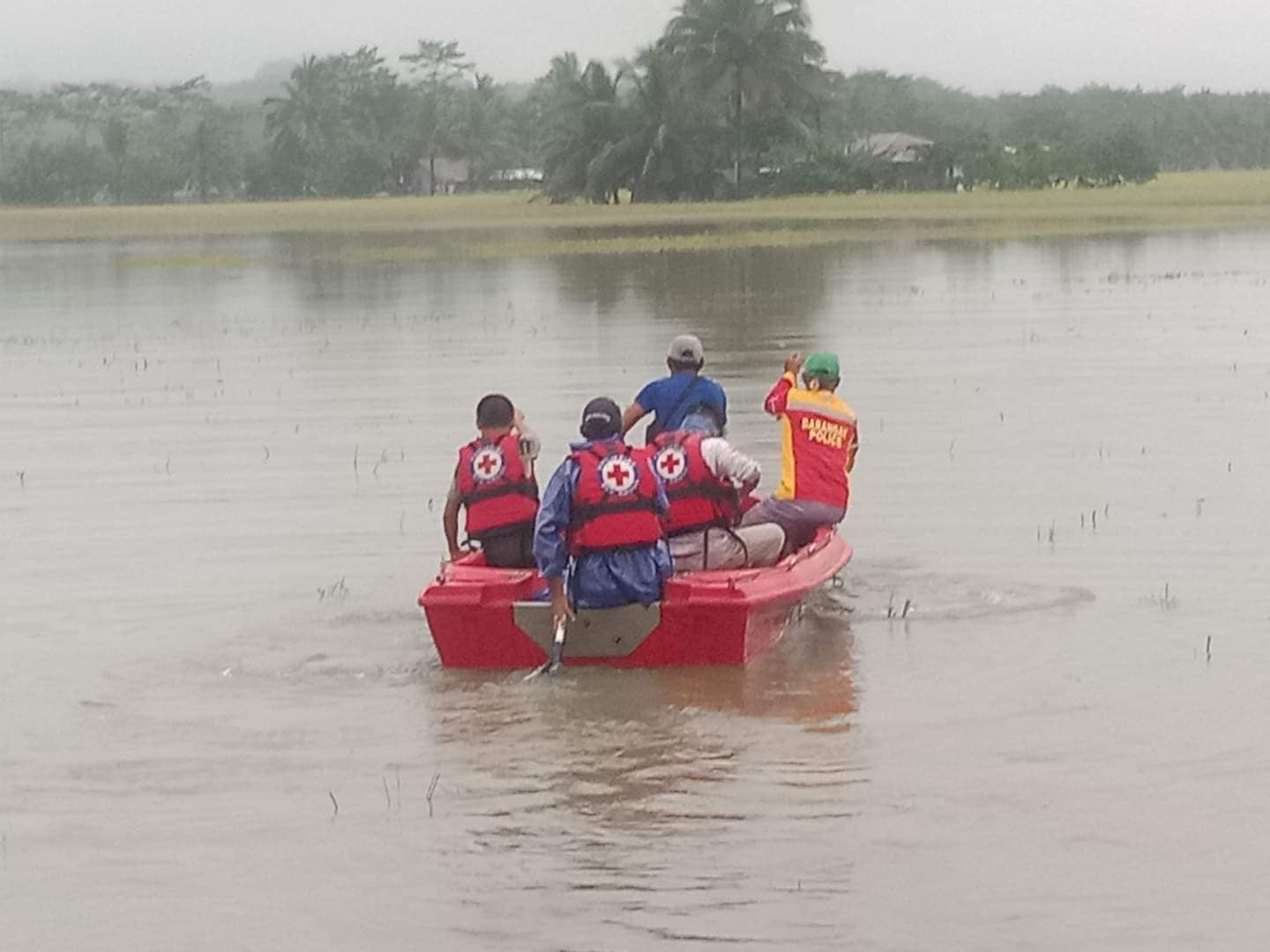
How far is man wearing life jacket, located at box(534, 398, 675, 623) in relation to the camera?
10422mm

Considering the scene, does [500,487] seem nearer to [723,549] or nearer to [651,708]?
[723,549]

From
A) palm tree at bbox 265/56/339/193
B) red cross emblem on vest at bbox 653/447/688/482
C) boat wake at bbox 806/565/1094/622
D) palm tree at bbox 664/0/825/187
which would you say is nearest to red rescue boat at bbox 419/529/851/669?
red cross emblem on vest at bbox 653/447/688/482

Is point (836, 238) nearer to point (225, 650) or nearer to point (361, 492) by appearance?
point (361, 492)

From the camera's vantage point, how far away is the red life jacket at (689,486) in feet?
36.5

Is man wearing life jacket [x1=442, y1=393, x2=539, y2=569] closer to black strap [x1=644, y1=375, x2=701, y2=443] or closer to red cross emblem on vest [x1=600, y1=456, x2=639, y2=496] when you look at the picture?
red cross emblem on vest [x1=600, y1=456, x2=639, y2=496]

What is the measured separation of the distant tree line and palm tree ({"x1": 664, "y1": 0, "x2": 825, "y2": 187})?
0.07 metres

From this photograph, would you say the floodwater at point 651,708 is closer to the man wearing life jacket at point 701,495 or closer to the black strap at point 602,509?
the man wearing life jacket at point 701,495

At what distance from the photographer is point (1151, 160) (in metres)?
91.3

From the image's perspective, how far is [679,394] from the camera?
12445mm

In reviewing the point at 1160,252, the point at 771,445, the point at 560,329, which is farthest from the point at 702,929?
the point at 1160,252

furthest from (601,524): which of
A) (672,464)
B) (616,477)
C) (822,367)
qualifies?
(822,367)

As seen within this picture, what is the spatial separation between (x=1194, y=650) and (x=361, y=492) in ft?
23.4

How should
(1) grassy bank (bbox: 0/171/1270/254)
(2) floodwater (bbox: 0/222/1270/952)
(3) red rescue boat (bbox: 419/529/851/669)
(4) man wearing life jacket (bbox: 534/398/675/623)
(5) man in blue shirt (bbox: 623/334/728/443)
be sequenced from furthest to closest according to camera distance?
(1) grassy bank (bbox: 0/171/1270/254)
(5) man in blue shirt (bbox: 623/334/728/443)
(3) red rescue boat (bbox: 419/529/851/669)
(4) man wearing life jacket (bbox: 534/398/675/623)
(2) floodwater (bbox: 0/222/1270/952)

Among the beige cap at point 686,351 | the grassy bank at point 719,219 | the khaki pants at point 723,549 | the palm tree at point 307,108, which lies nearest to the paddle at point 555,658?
the khaki pants at point 723,549
